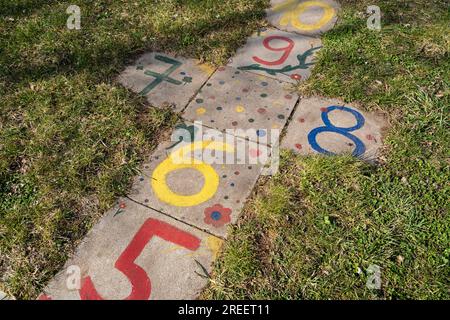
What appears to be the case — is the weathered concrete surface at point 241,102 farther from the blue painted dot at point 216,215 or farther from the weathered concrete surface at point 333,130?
the blue painted dot at point 216,215

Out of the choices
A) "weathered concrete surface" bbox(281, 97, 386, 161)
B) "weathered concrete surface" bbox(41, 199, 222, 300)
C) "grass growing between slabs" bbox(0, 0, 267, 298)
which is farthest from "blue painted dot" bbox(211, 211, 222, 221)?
"weathered concrete surface" bbox(281, 97, 386, 161)

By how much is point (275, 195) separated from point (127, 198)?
1.02 meters

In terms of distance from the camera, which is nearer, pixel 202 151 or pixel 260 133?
pixel 202 151

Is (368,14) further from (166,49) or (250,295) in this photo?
(250,295)

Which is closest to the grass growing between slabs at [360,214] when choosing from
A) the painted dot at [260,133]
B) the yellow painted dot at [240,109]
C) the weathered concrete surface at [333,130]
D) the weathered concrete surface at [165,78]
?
the weathered concrete surface at [333,130]

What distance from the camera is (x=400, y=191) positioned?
10.0 ft

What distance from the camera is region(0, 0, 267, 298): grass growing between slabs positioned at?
284 centimetres

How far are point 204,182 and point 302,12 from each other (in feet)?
8.67

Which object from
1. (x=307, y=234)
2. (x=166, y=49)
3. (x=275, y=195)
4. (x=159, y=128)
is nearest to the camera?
(x=307, y=234)

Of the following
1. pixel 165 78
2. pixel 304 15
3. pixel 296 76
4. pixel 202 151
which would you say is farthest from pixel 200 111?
pixel 304 15

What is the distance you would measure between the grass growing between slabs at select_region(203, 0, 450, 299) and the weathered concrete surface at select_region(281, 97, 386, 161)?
0.11 m

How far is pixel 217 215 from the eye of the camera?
2939mm

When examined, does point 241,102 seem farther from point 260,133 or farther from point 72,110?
point 72,110
